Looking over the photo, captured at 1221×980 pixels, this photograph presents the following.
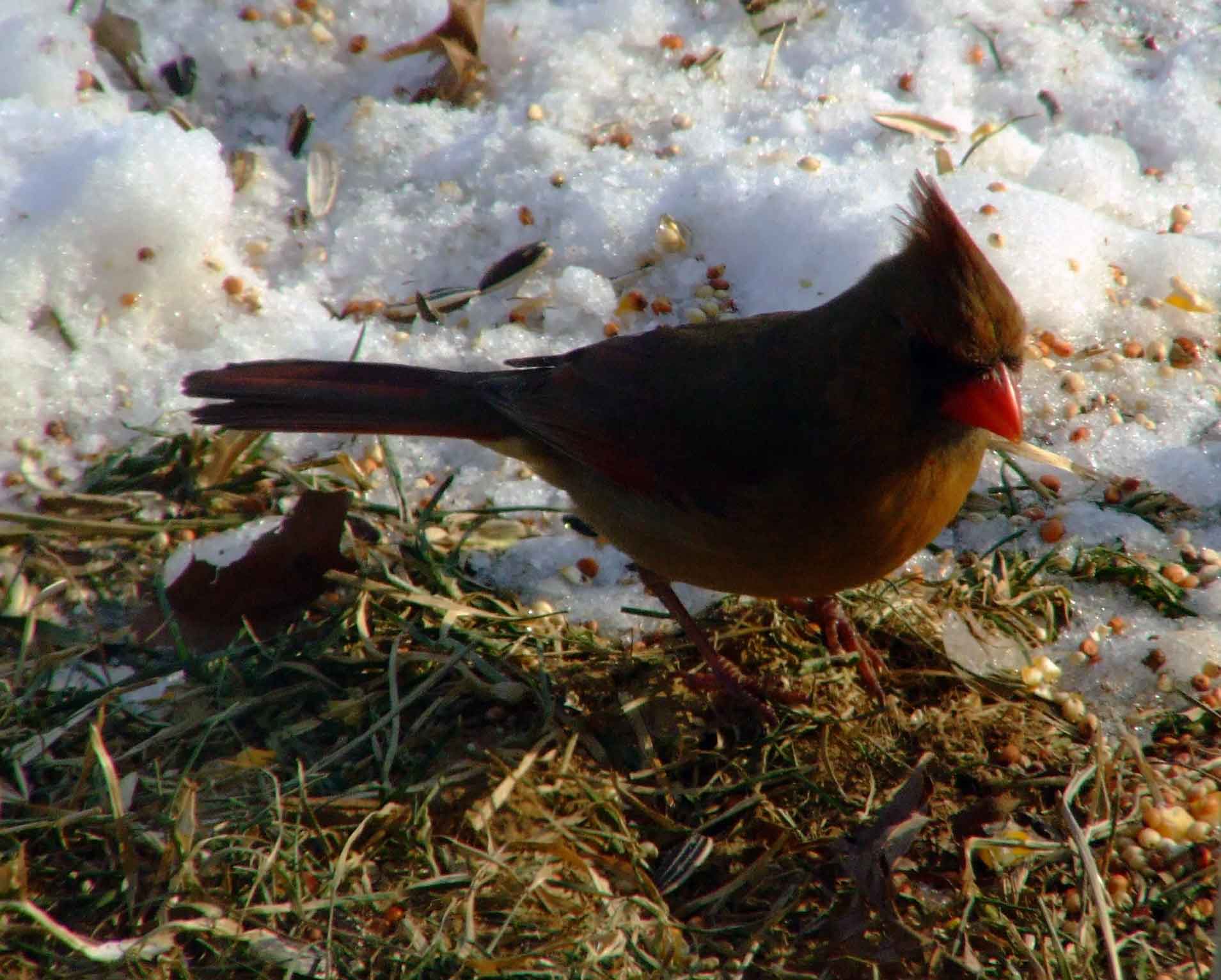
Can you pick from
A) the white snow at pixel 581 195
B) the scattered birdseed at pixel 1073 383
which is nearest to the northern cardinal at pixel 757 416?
the white snow at pixel 581 195

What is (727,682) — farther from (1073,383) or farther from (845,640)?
(1073,383)

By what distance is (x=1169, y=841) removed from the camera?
8.84 feet

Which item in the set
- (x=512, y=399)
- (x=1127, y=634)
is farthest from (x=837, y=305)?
(x=1127, y=634)

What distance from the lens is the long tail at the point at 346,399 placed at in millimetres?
3256

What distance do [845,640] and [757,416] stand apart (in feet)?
1.99

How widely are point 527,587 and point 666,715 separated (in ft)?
1.99

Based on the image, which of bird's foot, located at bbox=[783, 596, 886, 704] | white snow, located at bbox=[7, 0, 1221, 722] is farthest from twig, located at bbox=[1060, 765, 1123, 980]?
white snow, located at bbox=[7, 0, 1221, 722]

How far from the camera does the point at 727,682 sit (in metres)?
3.02

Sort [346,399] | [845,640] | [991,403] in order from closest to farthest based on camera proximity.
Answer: [991,403] → [845,640] → [346,399]

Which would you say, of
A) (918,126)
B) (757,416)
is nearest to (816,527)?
(757,416)

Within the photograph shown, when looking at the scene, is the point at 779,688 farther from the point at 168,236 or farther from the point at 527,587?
the point at 168,236

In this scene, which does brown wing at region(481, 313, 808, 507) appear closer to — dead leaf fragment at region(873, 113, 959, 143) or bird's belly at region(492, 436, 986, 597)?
bird's belly at region(492, 436, 986, 597)

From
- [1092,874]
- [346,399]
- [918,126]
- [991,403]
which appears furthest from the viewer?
[918,126]

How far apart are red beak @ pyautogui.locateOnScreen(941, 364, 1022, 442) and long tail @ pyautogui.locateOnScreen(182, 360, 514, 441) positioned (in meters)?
1.22
